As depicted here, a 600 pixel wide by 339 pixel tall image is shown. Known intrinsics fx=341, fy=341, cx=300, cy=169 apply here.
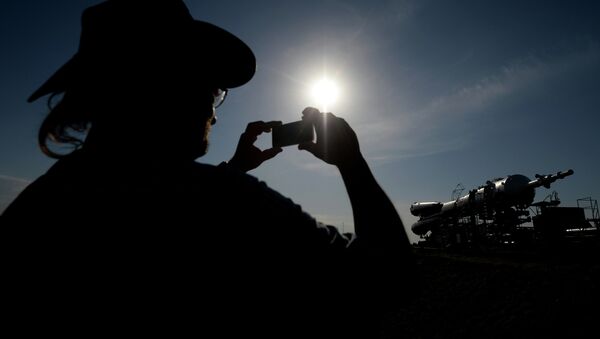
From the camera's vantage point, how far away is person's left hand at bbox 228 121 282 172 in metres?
2.47

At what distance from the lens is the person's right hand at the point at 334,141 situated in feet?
4.83

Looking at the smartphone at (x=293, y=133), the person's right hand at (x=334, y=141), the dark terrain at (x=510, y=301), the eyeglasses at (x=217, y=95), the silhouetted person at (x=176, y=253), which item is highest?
the eyeglasses at (x=217, y=95)

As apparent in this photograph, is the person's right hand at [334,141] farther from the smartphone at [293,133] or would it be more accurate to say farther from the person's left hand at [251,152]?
the person's left hand at [251,152]

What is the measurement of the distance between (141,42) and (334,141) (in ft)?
2.98

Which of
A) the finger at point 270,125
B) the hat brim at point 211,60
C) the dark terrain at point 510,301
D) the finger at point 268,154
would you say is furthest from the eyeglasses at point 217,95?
the dark terrain at point 510,301

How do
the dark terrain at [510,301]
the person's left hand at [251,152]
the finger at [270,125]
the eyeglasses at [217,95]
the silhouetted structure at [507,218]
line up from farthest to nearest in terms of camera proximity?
the silhouetted structure at [507,218] < the dark terrain at [510,301] < the person's left hand at [251,152] < the finger at [270,125] < the eyeglasses at [217,95]

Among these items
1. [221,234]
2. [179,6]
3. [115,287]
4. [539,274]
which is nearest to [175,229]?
[221,234]

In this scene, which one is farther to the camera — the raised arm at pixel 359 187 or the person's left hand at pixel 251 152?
the person's left hand at pixel 251 152

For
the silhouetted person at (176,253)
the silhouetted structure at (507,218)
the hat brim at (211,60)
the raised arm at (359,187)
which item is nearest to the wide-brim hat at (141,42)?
the hat brim at (211,60)

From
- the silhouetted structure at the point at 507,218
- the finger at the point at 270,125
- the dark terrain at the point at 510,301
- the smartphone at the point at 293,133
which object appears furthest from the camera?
the silhouetted structure at the point at 507,218

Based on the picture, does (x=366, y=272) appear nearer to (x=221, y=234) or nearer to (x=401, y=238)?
(x=401, y=238)

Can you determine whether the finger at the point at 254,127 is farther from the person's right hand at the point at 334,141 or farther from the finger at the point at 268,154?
the person's right hand at the point at 334,141

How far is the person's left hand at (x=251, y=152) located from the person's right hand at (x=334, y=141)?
844 millimetres

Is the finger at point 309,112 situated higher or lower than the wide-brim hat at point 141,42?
lower
